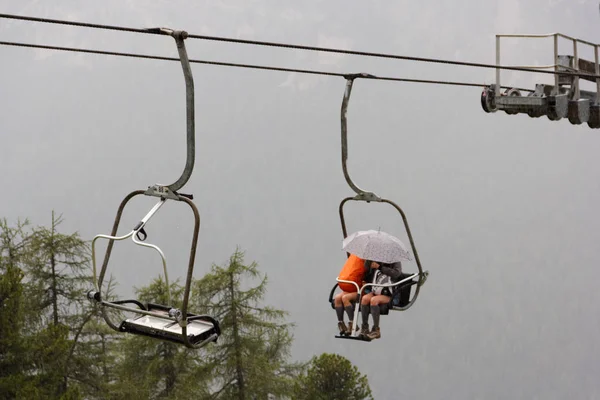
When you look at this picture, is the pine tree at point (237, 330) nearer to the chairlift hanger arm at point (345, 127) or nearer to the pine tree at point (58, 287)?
the pine tree at point (58, 287)

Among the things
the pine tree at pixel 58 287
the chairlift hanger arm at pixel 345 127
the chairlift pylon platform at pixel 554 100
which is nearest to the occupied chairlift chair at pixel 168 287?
the chairlift hanger arm at pixel 345 127

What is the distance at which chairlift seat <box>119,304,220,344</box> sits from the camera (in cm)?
786

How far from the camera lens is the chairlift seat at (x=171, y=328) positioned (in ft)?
25.8

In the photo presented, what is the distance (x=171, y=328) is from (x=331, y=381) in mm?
26370

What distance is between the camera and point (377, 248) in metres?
11.0

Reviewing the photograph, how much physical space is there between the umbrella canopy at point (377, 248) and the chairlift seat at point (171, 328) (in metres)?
2.92

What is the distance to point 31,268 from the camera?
100ft

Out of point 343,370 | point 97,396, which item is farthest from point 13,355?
point 343,370

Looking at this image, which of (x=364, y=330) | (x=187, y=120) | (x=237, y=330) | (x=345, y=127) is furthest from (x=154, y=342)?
(x=187, y=120)

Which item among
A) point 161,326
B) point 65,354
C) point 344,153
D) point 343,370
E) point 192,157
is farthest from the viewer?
point 343,370

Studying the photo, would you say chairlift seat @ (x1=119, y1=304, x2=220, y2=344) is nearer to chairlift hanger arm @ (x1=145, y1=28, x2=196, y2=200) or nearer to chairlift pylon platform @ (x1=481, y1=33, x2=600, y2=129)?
chairlift hanger arm @ (x1=145, y1=28, x2=196, y2=200)

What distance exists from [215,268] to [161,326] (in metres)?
21.3

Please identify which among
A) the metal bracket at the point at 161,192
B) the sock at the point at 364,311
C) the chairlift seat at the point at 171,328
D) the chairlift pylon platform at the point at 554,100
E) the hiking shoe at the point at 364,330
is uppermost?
the chairlift pylon platform at the point at 554,100

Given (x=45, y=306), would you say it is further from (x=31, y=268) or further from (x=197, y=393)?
(x=197, y=393)
